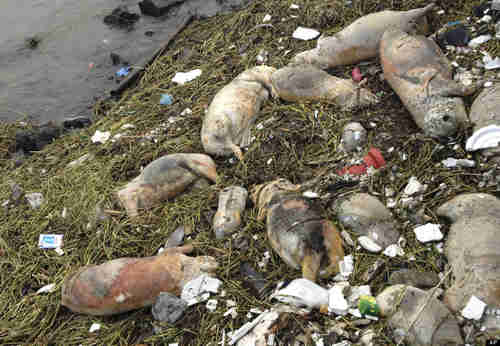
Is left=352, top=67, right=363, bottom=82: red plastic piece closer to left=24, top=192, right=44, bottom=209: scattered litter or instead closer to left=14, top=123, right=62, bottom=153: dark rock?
left=24, top=192, right=44, bottom=209: scattered litter

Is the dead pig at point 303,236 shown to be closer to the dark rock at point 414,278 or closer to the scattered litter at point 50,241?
the dark rock at point 414,278

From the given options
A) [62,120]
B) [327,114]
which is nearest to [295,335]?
[327,114]

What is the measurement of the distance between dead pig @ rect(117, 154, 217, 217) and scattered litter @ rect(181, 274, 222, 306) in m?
1.05

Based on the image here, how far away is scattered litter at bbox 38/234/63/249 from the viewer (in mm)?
3809

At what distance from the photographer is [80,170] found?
4.48 m

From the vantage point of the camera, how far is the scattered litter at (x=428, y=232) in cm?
271

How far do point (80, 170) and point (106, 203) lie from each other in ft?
2.63

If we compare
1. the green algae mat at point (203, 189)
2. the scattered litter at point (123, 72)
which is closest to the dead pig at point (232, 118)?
the green algae mat at point (203, 189)

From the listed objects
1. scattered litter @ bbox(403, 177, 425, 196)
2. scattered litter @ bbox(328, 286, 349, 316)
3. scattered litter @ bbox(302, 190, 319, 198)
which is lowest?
scattered litter @ bbox(328, 286, 349, 316)

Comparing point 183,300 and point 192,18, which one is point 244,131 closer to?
point 183,300

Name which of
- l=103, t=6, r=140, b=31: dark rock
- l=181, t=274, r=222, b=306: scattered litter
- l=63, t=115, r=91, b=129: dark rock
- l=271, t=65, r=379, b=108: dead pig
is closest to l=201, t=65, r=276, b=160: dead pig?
l=271, t=65, r=379, b=108: dead pig

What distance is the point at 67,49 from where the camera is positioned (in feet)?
22.5

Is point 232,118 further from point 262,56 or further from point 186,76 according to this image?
point 186,76

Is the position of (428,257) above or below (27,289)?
above
